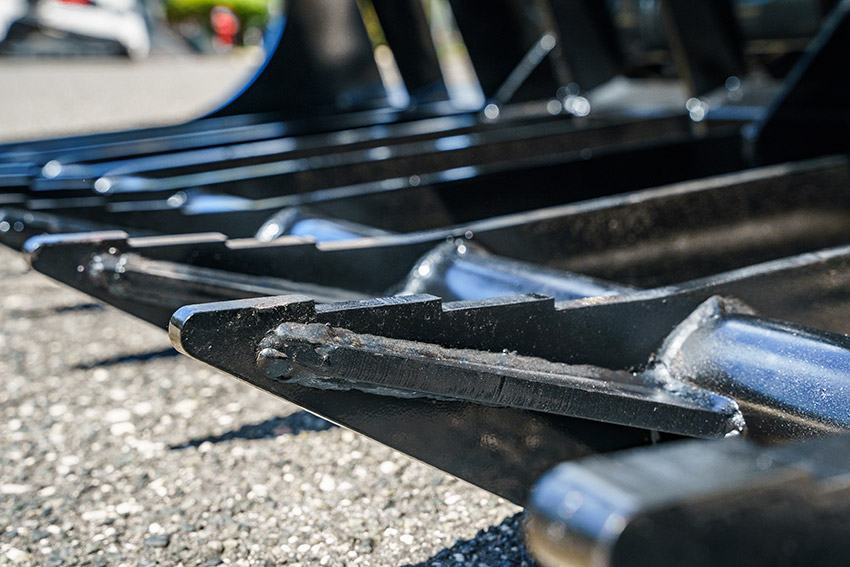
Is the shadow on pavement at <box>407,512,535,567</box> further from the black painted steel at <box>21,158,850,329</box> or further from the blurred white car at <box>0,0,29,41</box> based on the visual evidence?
the blurred white car at <box>0,0,29,41</box>

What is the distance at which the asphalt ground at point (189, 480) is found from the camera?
1.59 meters

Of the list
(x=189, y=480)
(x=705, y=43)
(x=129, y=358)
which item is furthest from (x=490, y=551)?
(x=705, y=43)

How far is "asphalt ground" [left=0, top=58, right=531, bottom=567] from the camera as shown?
5.21 feet

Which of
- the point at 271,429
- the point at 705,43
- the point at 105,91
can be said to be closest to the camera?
the point at 271,429

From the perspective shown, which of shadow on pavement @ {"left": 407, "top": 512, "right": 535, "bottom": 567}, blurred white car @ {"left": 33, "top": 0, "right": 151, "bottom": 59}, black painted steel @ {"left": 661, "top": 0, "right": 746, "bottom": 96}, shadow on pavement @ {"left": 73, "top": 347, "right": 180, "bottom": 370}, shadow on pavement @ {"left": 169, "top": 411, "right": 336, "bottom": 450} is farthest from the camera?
blurred white car @ {"left": 33, "top": 0, "right": 151, "bottom": 59}

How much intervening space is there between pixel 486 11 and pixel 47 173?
7.84ft

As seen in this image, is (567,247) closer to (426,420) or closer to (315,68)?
(426,420)

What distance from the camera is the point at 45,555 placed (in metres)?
1.61

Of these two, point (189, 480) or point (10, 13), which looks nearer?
point (189, 480)

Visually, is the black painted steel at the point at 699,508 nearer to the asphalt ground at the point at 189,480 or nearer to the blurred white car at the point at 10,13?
the asphalt ground at the point at 189,480

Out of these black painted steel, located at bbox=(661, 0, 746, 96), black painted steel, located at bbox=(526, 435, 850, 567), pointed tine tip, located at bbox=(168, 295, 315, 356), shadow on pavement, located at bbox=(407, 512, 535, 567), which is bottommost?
shadow on pavement, located at bbox=(407, 512, 535, 567)

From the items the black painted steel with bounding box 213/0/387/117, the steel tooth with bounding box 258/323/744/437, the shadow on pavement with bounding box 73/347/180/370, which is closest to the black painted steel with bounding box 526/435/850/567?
the steel tooth with bounding box 258/323/744/437

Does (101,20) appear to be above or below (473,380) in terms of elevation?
above

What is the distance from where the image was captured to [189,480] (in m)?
1.89
